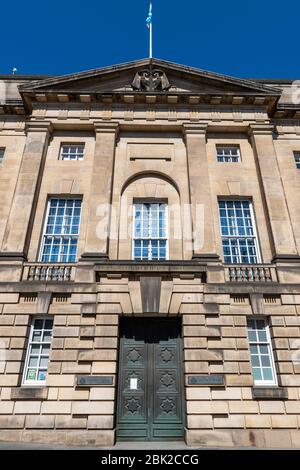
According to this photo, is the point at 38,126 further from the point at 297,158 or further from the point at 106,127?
the point at 297,158

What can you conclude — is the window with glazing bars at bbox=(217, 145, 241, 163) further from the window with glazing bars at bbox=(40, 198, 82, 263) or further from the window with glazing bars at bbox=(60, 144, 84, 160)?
the window with glazing bars at bbox=(40, 198, 82, 263)

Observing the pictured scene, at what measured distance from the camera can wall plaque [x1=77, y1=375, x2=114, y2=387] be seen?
1032 cm

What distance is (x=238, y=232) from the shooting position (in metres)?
13.8

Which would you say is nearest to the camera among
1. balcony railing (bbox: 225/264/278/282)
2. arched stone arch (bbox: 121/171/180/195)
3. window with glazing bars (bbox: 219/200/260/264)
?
balcony railing (bbox: 225/264/278/282)

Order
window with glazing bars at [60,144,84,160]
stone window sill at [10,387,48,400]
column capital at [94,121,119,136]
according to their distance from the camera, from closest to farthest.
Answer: stone window sill at [10,387,48,400]
column capital at [94,121,119,136]
window with glazing bars at [60,144,84,160]

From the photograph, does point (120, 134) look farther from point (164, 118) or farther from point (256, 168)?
point (256, 168)

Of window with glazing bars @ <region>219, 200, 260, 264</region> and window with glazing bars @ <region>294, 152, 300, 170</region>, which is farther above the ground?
window with glazing bars @ <region>294, 152, 300, 170</region>

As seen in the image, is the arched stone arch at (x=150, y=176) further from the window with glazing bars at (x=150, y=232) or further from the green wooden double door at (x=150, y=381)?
the green wooden double door at (x=150, y=381)

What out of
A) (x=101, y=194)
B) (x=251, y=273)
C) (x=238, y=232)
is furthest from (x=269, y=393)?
(x=101, y=194)

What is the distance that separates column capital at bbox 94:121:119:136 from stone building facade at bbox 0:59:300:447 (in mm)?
67

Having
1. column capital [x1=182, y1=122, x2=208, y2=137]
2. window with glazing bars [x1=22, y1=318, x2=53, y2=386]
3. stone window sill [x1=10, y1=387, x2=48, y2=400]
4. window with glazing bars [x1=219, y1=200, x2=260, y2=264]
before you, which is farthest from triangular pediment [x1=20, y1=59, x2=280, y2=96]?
stone window sill [x1=10, y1=387, x2=48, y2=400]

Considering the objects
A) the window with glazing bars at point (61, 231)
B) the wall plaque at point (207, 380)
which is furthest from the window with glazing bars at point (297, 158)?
the wall plaque at point (207, 380)

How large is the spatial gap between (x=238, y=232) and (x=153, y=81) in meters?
9.22

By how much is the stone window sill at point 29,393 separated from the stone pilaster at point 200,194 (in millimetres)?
7152
